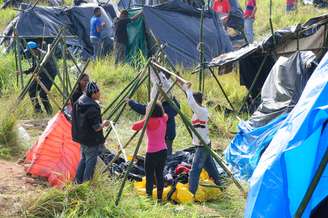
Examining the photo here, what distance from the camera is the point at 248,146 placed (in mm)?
7793

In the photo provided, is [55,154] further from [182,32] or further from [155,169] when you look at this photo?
[182,32]

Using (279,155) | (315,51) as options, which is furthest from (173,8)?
(279,155)

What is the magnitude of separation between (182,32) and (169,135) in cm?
708

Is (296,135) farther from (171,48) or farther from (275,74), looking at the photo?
(171,48)

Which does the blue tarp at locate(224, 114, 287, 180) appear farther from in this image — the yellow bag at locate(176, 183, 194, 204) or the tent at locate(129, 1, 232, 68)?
the tent at locate(129, 1, 232, 68)

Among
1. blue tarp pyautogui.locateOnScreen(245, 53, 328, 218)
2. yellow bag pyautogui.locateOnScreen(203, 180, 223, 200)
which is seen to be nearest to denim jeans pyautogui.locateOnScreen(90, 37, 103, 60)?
yellow bag pyautogui.locateOnScreen(203, 180, 223, 200)

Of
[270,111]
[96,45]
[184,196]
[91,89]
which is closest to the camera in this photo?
[91,89]

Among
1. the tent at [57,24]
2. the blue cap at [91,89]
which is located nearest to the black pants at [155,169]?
the blue cap at [91,89]

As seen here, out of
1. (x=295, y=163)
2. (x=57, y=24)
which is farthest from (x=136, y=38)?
(x=295, y=163)

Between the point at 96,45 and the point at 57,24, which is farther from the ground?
the point at 57,24

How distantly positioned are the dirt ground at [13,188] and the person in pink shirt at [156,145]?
1236 millimetres

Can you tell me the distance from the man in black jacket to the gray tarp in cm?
248

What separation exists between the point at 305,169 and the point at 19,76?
8.17m

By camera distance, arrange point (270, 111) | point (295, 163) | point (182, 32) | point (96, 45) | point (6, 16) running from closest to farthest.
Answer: point (295, 163) < point (270, 111) < point (182, 32) < point (96, 45) < point (6, 16)
